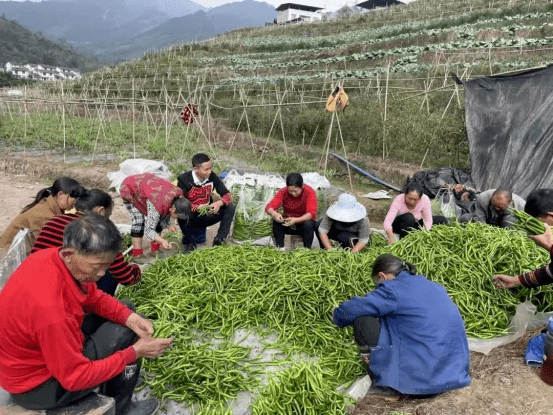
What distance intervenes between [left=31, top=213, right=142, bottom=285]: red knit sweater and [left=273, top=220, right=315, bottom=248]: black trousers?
237cm

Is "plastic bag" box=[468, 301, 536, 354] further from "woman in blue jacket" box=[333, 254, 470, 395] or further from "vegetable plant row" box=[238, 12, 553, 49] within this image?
"vegetable plant row" box=[238, 12, 553, 49]

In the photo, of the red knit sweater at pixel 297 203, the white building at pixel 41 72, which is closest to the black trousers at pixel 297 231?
the red knit sweater at pixel 297 203

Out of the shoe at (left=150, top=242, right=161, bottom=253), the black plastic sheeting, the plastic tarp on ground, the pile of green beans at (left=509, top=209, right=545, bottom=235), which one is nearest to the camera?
the pile of green beans at (left=509, top=209, right=545, bottom=235)

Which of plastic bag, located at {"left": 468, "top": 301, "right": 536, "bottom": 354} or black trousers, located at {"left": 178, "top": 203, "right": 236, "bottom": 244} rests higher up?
black trousers, located at {"left": 178, "top": 203, "right": 236, "bottom": 244}

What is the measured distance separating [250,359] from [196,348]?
0.40 meters

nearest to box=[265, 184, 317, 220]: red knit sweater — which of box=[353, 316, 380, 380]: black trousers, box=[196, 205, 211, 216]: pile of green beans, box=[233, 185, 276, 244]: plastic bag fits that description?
box=[233, 185, 276, 244]: plastic bag

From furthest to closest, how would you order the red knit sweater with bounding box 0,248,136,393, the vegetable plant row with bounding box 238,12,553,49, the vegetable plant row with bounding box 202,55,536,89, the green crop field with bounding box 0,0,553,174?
1. the vegetable plant row with bounding box 238,12,553,49
2. the vegetable plant row with bounding box 202,55,536,89
3. the green crop field with bounding box 0,0,553,174
4. the red knit sweater with bounding box 0,248,136,393

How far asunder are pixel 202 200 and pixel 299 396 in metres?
3.32

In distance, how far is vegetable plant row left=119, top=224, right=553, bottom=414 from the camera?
8.68 feet

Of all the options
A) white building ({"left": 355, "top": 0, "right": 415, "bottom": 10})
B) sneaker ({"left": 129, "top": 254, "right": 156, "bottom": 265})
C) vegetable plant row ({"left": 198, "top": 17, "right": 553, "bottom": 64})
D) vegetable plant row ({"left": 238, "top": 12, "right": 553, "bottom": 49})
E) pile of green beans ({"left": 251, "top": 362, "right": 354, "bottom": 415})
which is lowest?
sneaker ({"left": 129, "top": 254, "right": 156, "bottom": 265})

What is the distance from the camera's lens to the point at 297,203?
525 centimetres

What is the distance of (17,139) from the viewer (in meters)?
12.1

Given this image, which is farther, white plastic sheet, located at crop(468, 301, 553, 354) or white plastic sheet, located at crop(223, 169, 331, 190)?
white plastic sheet, located at crop(223, 169, 331, 190)

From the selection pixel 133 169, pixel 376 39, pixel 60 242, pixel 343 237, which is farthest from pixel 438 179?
pixel 376 39
